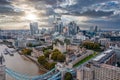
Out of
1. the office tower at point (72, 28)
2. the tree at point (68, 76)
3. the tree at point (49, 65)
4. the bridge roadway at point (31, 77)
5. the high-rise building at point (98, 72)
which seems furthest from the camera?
the office tower at point (72, 28)

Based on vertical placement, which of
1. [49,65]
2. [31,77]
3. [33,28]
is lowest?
[31,77]

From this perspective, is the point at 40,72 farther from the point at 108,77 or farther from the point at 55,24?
the point at 55,24

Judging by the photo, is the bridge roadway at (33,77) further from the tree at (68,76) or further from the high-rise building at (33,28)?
the high-rise building at (33,28)

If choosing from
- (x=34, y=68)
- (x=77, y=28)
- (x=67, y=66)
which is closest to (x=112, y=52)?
(x=67, y=66)

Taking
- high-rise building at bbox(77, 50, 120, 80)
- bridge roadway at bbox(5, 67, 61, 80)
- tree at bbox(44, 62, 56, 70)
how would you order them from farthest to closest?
tree at bbox(44, 62, 56, 70), bridge roadway at bbox(5, 67, 61, 80), high-rise building at bbox(77, 50, 120, 80)

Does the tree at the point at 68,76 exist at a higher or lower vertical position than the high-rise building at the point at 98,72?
lower

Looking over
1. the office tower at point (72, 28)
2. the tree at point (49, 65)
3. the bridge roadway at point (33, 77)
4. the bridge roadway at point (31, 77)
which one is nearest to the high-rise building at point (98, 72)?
the bridge roadway at point (33, 77)

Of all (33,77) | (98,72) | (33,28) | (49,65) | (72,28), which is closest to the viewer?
(98,72)

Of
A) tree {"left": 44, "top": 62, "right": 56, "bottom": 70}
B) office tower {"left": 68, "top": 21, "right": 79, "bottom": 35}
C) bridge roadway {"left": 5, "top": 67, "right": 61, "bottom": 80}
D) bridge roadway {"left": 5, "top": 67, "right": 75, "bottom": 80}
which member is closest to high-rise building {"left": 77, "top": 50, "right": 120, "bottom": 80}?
bridge roadway {"left": 5, "top": 67, "right": 75, "bottom": 80}

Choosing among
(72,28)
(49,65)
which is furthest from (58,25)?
(49,65)

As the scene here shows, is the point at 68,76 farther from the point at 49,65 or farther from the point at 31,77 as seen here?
the point at 49,65

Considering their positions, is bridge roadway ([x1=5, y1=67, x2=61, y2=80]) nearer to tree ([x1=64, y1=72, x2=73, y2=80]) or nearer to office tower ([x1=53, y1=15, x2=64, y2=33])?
tree ([x1=64, y1=72, x2=73, y2=80])
